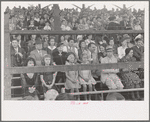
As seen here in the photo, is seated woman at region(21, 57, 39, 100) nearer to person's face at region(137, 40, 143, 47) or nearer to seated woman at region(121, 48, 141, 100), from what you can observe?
seated woman at region(121, 48, 141, 100)

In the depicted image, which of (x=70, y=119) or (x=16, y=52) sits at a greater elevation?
(x=16, y=52)

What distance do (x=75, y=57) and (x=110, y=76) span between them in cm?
61

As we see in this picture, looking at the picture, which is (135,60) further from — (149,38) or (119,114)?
(119,114)

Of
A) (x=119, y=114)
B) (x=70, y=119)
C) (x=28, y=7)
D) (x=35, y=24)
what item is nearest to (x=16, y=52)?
(x=35, y=24)

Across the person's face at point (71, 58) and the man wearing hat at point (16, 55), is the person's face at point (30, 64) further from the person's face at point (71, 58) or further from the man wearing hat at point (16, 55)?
the person's face at point (71, 58)

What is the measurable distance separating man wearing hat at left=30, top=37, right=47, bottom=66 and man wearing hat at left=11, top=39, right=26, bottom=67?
0.47 feet

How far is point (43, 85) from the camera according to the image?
108 inches

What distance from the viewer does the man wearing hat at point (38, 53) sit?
2.76 metres

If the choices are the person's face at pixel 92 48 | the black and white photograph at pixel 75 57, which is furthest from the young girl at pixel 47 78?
the person's face at pixel 92 48

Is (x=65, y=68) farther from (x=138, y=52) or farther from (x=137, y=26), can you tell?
(x=137, y=26)

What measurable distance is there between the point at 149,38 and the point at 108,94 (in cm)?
103

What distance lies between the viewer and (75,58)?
9.23 ft

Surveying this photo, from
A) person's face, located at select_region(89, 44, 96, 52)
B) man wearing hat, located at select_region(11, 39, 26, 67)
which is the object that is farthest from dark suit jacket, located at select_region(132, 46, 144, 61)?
man wearing hat, located at select_region(11, 39, 26, 67)

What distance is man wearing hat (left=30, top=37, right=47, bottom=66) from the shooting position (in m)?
2.76
